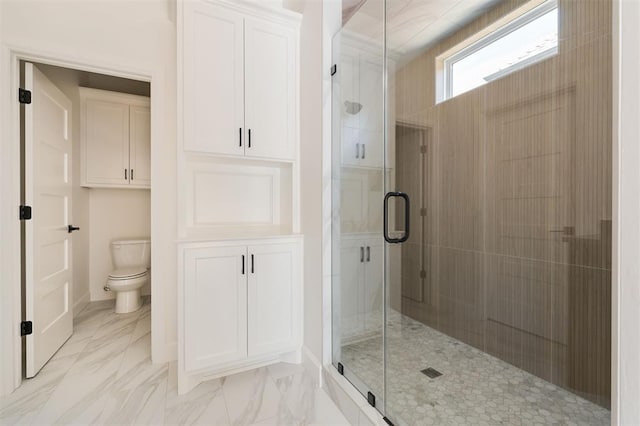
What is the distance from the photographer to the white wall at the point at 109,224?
10.9 ft

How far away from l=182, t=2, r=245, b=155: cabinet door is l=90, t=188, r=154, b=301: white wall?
225cm

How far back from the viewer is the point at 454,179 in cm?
145

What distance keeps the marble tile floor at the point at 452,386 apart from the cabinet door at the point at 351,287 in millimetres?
110

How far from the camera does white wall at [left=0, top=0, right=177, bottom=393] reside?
1.73 metres

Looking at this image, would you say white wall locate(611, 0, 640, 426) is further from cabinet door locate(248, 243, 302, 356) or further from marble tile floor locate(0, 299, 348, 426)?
cabinet door locate(248, 243, 302, 356)

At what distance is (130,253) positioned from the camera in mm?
3225

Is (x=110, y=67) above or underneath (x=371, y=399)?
above

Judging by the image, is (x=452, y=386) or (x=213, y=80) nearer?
(x=452, y=386)

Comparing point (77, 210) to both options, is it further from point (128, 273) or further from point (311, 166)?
point (311, 166)

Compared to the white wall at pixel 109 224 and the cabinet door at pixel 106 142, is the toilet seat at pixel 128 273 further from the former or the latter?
the cabinet door at pixel 106 142

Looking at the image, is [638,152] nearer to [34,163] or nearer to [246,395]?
[246,395]

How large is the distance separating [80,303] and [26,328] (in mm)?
1444

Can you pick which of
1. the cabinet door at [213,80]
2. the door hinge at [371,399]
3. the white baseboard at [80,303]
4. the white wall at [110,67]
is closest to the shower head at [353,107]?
the cabinet door at [213,80]

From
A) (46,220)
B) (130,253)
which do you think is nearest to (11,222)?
(46,220)
